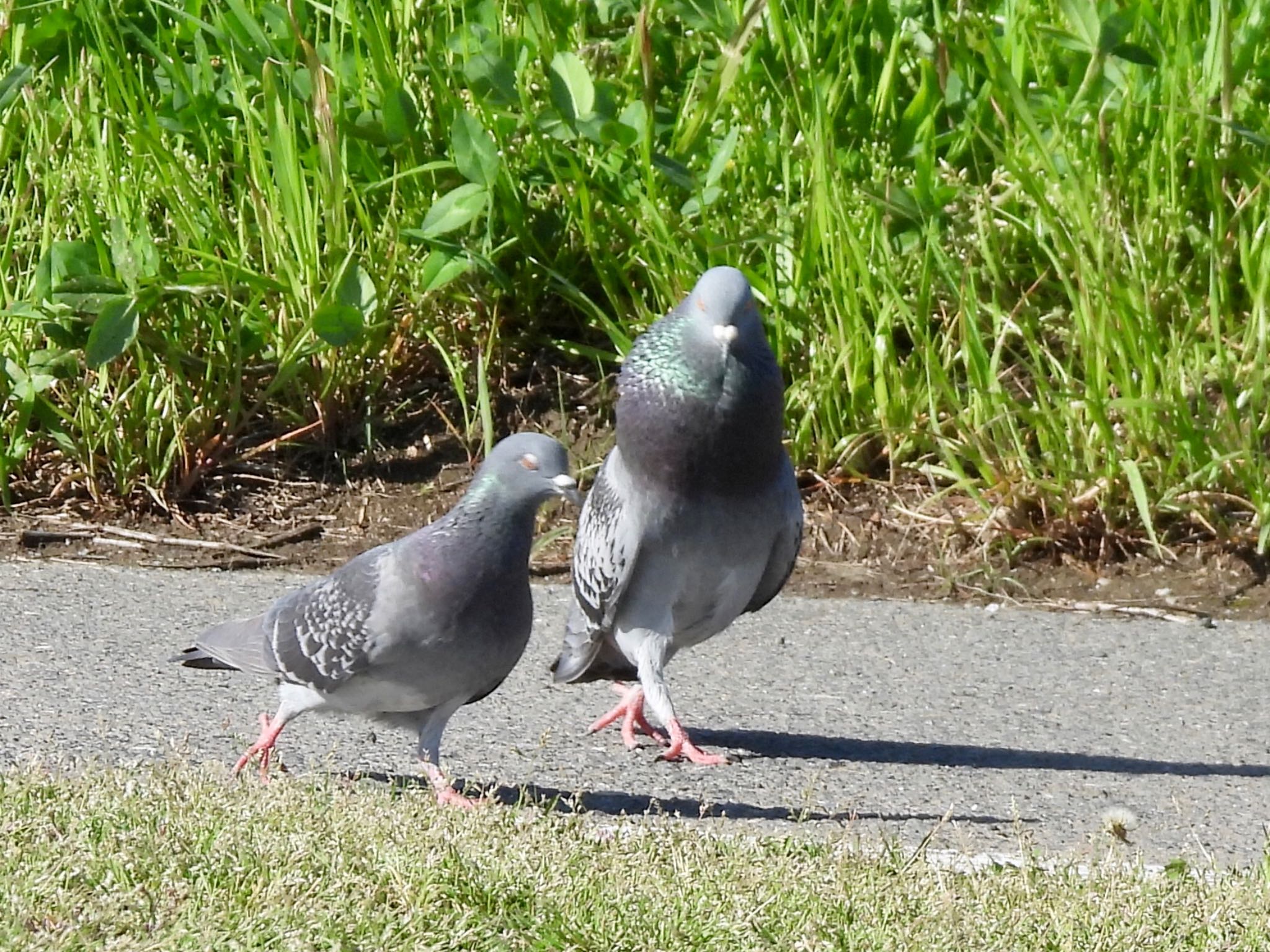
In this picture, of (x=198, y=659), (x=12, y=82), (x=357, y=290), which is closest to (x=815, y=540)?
(x=357, y=290)

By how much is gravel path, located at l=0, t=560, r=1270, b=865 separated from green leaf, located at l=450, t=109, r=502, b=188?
1.57m

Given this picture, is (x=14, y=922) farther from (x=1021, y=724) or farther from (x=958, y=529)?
(x=958, y=529)

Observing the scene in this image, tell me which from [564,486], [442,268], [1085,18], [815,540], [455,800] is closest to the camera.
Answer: [455,800]

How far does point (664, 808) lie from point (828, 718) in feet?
2.87

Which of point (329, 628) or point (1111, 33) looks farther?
point (1111, 33)

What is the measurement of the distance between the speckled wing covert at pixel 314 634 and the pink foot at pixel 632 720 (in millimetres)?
862

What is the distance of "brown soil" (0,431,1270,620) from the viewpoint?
5742mm

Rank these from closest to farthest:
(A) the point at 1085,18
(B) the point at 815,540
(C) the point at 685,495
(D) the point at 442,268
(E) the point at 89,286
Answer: (C) the point at 685,495 < (A) the point at 1085,18 < (E) the point at 89,286 < (B) the point at 815,540 < (D) the point at 442,268

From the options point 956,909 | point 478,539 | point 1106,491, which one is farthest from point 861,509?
point 956,909

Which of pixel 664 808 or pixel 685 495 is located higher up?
pixel 685 495

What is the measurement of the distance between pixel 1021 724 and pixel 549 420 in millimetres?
2685

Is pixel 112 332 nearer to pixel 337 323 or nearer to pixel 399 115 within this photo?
pixel 337 323

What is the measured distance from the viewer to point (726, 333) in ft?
13.5

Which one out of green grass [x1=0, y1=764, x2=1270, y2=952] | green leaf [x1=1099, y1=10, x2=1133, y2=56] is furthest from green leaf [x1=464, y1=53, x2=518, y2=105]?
green grass [x1=0, y1=764, x2=1270, y2=952]
